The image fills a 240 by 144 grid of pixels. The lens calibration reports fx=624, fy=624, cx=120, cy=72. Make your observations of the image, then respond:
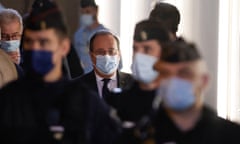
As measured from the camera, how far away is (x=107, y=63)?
172cm

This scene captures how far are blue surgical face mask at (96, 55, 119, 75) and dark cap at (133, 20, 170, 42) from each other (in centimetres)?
41

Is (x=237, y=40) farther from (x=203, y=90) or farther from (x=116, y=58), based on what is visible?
(x=203, y=90)

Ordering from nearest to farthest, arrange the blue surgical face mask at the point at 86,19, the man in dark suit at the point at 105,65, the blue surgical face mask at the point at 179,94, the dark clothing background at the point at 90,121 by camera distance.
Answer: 1. the blue surgical face mask at the point at 179,94
2. the dark clothing background at the point at 90,121
3. the man in dark suit at the point at 105,65
4. the blue surgical face mask at the point at 86,19

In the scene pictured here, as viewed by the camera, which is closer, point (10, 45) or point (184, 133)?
point (184, 133)

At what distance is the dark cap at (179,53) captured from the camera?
3.60ft

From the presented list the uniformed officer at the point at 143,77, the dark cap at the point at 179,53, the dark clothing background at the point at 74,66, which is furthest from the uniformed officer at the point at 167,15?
the dark cap at the point at 179,53

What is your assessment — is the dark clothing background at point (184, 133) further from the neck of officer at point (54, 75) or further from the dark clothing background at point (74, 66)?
the dark clothing background at point (74, 66)

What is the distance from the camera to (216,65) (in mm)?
2838

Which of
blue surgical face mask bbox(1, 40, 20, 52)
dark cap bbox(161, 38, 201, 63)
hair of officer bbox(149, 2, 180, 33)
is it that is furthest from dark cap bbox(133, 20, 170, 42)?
blue surgical face mask bbox(1, 40, 20, 52)

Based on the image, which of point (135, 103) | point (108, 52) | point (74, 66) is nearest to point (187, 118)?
point (135, 103)

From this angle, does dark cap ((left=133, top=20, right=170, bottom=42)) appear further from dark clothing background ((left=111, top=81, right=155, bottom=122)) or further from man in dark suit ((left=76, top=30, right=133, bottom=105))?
man in dark suit ((left=76, top=30, right=133, bottom=105))

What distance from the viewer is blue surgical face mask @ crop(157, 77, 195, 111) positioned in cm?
108

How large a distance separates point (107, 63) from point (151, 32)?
465 mm

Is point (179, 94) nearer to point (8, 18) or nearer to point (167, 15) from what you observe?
point (167, 15)
